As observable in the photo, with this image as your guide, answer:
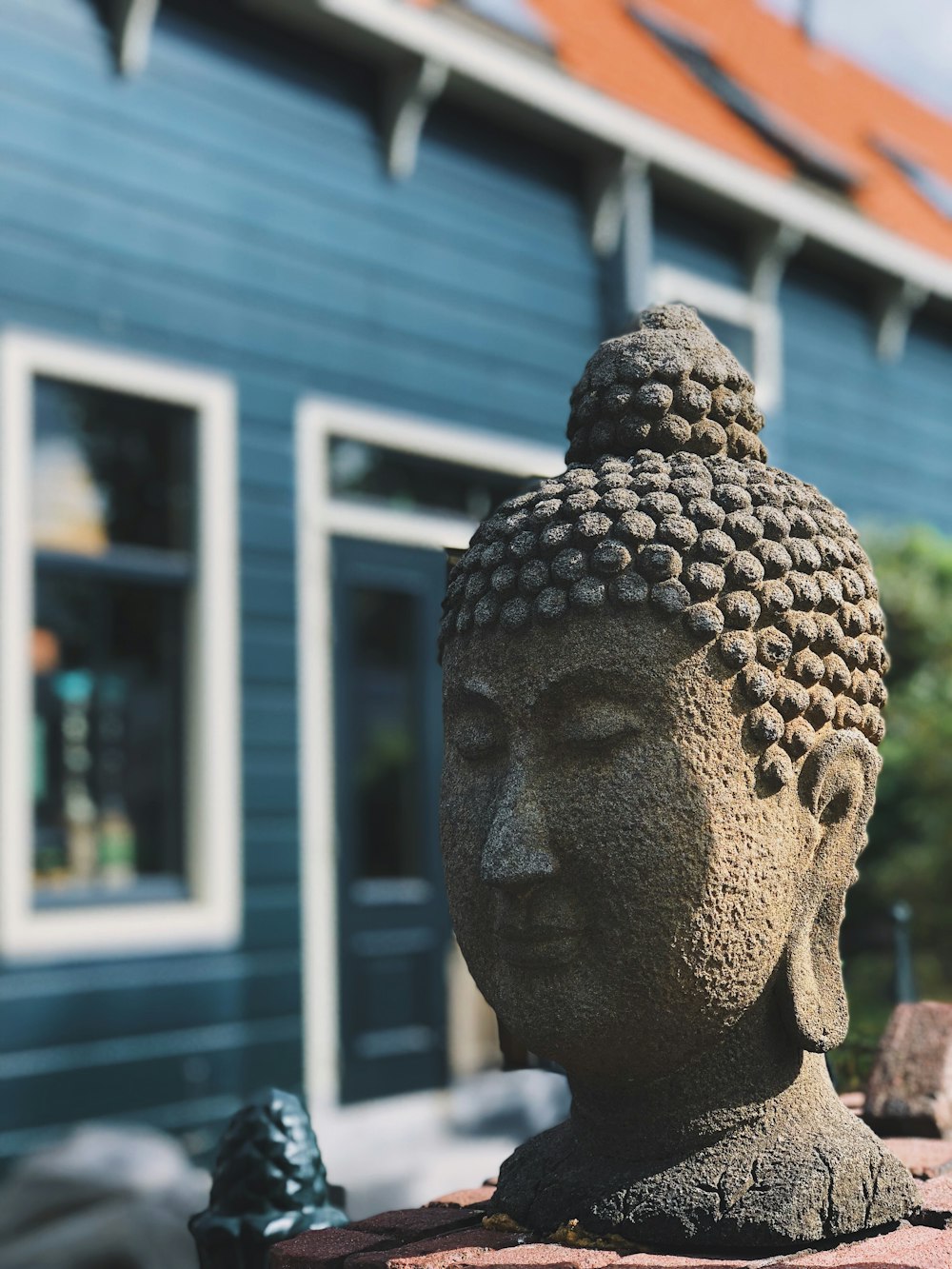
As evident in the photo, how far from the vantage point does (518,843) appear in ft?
5.74

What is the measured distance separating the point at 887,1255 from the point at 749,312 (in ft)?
21.8

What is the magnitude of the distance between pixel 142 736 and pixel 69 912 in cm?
74

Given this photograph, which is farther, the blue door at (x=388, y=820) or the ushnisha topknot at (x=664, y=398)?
the blue door at (x=388, y=820)

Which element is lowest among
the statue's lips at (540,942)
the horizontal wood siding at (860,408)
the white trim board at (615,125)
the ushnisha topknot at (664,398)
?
the statue's lips at (540,942)

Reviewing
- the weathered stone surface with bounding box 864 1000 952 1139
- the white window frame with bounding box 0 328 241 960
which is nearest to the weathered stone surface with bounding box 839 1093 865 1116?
the weathered stone surface with bounding box 864 1000 952 1139

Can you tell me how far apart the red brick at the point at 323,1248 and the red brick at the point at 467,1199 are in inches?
9.7

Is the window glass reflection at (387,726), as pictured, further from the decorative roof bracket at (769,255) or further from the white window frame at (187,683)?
the decorative roof bracket at (769,255)

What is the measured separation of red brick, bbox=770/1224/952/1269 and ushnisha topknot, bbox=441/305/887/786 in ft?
1.88

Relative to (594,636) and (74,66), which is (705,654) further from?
(74,66)

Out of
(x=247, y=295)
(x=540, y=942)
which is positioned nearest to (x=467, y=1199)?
(x=540, y=942)

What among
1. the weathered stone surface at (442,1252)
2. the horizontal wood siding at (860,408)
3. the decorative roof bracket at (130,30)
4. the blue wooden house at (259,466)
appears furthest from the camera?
the horizontal wood siding at (860,408)

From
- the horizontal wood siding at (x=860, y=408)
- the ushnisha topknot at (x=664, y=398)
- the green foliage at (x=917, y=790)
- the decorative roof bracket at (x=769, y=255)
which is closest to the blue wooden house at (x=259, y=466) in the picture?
the decorative roof bracket at (x=769, y=255)

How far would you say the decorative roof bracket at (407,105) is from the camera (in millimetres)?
5906

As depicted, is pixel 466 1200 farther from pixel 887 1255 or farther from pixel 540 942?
pixel 887 1255
